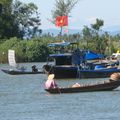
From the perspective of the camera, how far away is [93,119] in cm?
3650

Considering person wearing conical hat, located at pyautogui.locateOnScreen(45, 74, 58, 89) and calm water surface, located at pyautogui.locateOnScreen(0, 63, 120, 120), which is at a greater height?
person wearing conical hat, located at pyautogui.locateOnScreen(45, 74, 58, 89)

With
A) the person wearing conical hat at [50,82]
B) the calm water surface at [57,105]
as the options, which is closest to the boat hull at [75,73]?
the calm water surface at [57,105]

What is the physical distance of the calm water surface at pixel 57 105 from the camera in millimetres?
38250

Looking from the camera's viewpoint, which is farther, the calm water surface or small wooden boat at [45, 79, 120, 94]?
small wooden boat at [45, 79, 120, 94]

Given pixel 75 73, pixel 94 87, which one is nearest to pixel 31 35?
pixel 75 73

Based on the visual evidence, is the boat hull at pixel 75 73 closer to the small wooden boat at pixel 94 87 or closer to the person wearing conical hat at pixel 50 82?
the small wooden boat at pixel 94 87

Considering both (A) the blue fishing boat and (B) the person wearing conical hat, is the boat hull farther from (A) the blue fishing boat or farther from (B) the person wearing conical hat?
(B) the person wearing conical hat

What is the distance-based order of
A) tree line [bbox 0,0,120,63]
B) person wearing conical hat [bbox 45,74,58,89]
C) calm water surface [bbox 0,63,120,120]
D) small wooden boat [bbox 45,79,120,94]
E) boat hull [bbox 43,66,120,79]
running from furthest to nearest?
tree line [bbox 0,0,120,63]
boat hull [bbox 43,66,120,79]
small wooden boat [bbox 45,79,120,94]
person wearing conical hat [bbox 45,74,58,89]
calm water surface [bbox 0,63,120,120]

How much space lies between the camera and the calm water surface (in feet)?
125

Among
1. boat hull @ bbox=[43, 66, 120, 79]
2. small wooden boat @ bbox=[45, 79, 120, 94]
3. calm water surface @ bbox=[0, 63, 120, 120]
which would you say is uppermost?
boat hull @ bbox=[43, 66, 120, 79]

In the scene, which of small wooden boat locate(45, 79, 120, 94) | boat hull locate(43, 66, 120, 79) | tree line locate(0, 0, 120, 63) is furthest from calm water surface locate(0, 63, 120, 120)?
tree line locate(0, 0, 120, 63)

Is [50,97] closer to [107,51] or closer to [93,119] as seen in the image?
[93,119]

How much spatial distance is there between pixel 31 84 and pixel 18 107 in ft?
79.5

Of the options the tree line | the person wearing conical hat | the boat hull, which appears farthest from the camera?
the tree line
